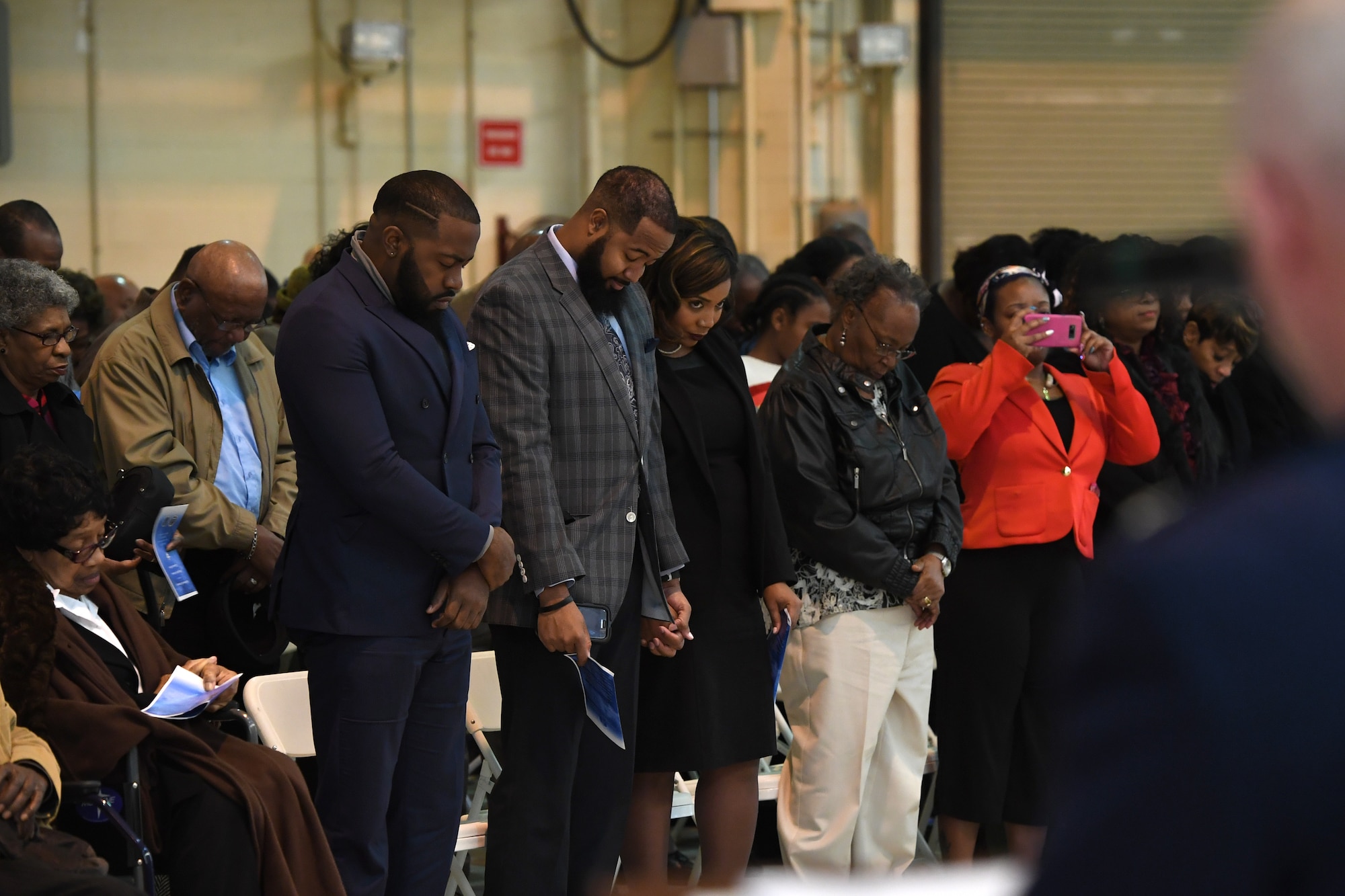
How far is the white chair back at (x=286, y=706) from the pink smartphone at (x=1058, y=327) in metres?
2.05

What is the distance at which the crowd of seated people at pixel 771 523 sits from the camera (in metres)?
3.50

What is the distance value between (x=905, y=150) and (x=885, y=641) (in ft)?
16.5

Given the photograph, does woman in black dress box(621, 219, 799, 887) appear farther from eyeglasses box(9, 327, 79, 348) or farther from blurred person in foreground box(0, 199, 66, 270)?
blurred person in foreground box(0, 199, 66, 270)

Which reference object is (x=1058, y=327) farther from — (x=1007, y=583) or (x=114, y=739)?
(x=114, y=739)

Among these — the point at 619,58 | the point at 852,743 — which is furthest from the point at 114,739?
the point at 619,58

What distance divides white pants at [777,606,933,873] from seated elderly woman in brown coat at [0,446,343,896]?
1289mm

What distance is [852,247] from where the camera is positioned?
17.4 ft

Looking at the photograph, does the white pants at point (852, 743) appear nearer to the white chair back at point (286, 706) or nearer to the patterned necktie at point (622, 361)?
the patterned necktie at point (622, 361)

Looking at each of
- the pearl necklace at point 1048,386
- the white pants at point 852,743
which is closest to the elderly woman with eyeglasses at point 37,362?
the white pants at point 852,743

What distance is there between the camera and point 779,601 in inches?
145

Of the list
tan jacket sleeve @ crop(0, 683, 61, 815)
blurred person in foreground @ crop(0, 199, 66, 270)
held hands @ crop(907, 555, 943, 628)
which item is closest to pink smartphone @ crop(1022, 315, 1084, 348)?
held hands @ crop(907, 555, 943, 628)

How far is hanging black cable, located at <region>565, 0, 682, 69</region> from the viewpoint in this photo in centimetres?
782

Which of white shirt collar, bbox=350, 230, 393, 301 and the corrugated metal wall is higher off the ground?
the corrugated metal wall

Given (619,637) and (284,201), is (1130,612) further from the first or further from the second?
(284,201)
